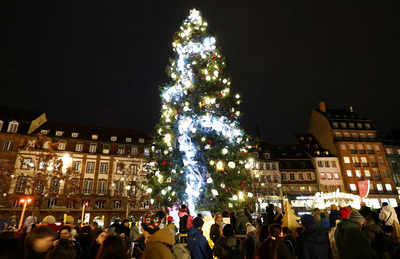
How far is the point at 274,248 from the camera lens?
3.77m

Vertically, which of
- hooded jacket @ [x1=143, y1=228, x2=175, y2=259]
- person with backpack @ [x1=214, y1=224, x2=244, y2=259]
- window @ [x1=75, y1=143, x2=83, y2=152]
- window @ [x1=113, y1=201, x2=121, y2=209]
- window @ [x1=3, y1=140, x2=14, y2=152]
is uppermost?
window @ [x1=75, y1=143, x2=83, y2=152]

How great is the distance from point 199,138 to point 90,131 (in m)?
39.1

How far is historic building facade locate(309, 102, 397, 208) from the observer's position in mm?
46275

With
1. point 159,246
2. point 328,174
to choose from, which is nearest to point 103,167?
point 159,246

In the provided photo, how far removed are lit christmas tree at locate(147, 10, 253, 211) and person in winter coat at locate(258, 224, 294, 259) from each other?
20.7 feet

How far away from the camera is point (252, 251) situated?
5266 mm

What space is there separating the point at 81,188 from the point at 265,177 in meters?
33.3

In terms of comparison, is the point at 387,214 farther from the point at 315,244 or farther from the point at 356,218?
the point at 315,244

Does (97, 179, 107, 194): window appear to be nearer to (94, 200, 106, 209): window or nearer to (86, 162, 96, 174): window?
(94, 200, 106, 209): window

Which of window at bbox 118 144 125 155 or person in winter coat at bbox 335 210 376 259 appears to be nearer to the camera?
person in winter coat at bbox 335 210 376 259

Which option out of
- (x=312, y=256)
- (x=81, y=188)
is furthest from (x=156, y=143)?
(x=81, y=188)

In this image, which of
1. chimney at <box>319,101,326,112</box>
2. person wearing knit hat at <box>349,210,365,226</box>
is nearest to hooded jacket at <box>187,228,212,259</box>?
person wearing knit hat at <box>349,210,365,226</box>

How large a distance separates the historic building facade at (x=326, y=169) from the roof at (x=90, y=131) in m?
35.3

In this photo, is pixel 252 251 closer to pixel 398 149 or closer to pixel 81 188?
pixel 81 188
